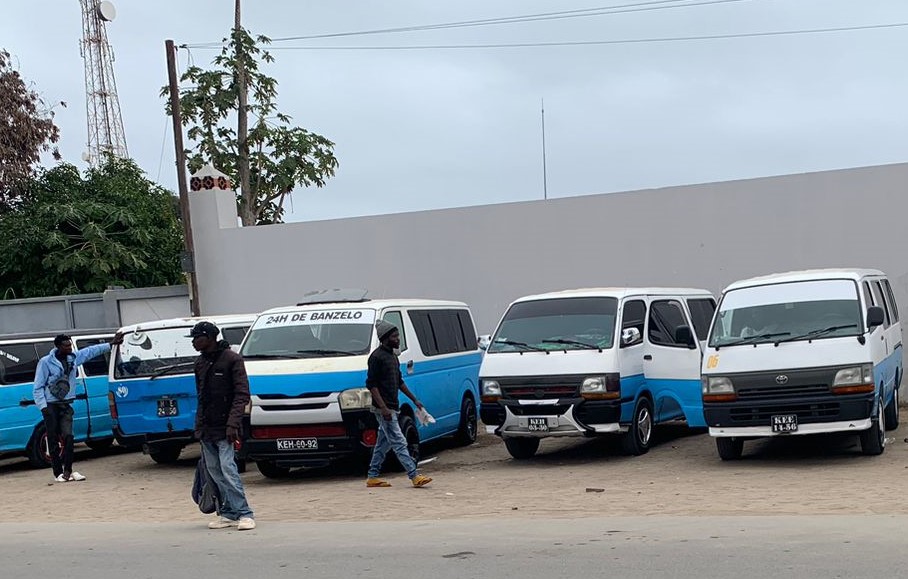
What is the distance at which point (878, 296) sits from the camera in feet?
48.7

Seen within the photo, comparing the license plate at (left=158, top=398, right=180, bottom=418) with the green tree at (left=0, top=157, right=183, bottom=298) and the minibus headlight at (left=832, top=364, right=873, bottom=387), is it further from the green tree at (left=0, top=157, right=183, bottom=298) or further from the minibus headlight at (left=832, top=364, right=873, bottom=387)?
the green tree at (left=0, top=157, right=183, bottom=298)

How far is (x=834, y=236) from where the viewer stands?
18.5 meters

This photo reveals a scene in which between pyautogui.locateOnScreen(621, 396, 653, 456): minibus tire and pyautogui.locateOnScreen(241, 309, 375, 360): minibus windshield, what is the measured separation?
3.34m

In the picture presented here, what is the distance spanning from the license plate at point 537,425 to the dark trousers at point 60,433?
6.10m

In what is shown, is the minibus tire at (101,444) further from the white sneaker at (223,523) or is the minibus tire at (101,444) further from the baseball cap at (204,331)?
the baseball cap at (204,331)

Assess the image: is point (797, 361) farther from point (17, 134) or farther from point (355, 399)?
point (17, 134)

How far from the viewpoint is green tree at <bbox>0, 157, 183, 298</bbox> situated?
32031mm

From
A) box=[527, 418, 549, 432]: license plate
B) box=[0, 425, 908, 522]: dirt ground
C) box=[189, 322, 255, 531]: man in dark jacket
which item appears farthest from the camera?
box=[527, 418, 549, 432]: license plate

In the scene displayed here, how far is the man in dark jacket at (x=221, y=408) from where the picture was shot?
10.4 meters

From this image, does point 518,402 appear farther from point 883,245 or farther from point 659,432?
point 883,245

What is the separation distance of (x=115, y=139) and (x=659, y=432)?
134 feet

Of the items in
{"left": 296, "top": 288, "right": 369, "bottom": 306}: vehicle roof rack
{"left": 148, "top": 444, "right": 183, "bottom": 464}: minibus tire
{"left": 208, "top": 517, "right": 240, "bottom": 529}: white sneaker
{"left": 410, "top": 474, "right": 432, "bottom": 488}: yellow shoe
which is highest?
{"left": 296, "top": 288, "right": 369, "bottom": 306}: vehicle roof rack

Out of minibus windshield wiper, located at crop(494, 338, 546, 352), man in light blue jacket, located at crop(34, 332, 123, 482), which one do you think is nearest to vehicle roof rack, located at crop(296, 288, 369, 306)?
man in light blue jacket, located at crop(34, 332, 123, 482)

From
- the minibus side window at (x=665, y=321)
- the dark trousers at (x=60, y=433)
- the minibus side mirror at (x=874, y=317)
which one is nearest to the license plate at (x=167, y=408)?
the dark trousers at (x=60, y=433)
